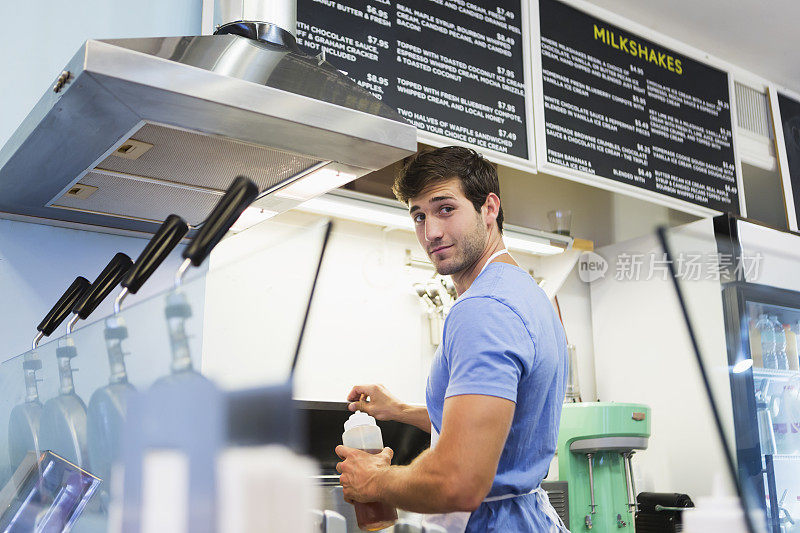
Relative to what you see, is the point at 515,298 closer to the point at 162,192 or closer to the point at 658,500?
the point at 162,192

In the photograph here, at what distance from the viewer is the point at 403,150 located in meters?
1.47

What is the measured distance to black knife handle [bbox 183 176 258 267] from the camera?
2.70 ft

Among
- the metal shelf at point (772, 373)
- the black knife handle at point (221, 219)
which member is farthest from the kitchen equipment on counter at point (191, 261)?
the metal shelf at point (772, 373)

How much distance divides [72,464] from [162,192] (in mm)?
749

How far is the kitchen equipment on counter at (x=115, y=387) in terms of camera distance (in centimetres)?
79

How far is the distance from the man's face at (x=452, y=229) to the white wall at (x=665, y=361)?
6.15 feet

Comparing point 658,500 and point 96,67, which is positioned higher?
point 96,67

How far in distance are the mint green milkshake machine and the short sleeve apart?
5.12 ft

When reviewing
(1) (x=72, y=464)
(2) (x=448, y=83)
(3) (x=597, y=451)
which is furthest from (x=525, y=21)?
(1) (x=72, y=464)

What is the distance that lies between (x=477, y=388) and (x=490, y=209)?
520 mm

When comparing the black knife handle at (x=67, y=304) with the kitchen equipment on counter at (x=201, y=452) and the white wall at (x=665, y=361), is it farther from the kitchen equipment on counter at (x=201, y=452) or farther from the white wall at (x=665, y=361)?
the white wall at (x=665, y=361)

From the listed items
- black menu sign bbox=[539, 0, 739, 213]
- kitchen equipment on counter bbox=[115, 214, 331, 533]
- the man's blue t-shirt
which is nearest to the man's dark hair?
the man's blue t-shirt

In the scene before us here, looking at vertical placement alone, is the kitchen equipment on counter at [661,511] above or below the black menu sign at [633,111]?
below

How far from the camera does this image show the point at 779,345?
334 centimetres
